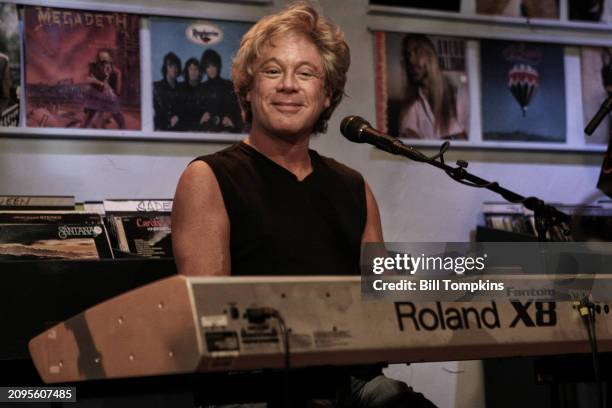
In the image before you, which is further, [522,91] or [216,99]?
[522,91]

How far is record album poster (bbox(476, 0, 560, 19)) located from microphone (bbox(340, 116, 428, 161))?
5.37ft

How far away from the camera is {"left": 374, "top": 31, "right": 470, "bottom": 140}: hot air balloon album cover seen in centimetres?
320

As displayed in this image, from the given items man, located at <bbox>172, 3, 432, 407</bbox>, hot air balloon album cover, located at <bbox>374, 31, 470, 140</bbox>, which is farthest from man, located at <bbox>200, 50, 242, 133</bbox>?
man, located at <bbox>172, 3, 432, 407</bbox>

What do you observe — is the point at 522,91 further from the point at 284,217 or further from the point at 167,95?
the point at 284,217

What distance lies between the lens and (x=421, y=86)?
128 inches

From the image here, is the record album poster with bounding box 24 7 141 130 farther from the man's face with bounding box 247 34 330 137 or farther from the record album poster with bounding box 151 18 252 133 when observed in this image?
the man's face with bounding box 247 34 330 137

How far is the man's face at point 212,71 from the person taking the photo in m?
2.95

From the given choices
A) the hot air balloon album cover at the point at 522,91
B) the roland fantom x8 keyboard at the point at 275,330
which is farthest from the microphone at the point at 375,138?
the hot air balloon album cover at the point at 522,91

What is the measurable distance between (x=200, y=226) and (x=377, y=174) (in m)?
1.54

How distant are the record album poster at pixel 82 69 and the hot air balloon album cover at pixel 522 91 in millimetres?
1364

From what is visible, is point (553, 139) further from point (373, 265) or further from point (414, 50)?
point (373, 265)

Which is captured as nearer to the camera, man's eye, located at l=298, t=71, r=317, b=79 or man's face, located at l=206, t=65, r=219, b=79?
man's eye, located at l=298, t=71, r=317, b=79

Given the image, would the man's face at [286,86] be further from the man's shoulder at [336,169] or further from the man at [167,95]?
the man at [167,95]

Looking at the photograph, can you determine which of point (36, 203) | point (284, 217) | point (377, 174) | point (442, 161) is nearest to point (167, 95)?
point (36, 203)
